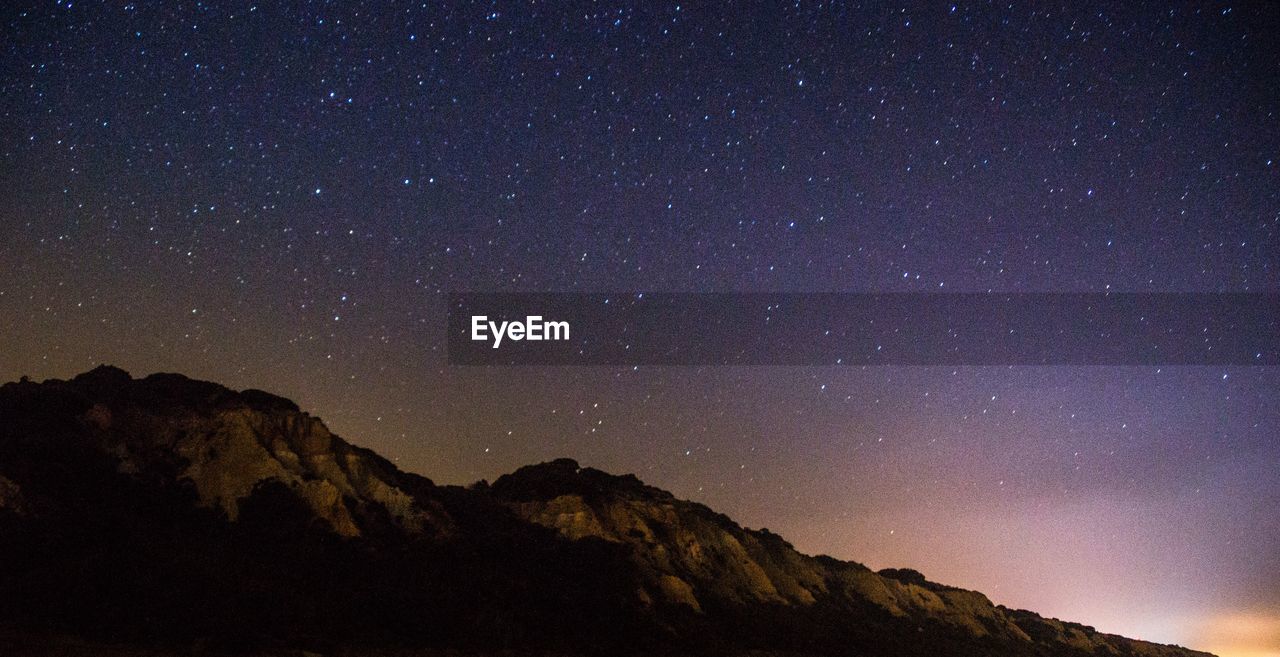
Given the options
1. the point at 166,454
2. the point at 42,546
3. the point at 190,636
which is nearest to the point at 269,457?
the point at 166,454

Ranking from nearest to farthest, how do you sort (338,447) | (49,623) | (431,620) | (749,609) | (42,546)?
(49,623) < (42,546) < (431,620) < (338,447) < (749,609)

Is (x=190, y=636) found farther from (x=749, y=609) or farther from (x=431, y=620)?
(x=749, y=609)

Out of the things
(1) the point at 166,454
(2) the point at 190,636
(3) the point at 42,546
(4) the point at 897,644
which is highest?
(1) the point at 166,454

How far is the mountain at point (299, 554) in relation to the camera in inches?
1671

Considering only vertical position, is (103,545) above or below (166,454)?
below

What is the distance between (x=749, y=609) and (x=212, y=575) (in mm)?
48826

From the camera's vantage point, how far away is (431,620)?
2042 inches

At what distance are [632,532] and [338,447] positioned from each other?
96.7 ft

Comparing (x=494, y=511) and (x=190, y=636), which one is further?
(x=494, y=511)

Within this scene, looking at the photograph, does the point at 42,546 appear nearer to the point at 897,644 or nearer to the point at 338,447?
the point at 338,447

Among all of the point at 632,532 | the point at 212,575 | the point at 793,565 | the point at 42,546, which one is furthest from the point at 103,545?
the point at 793,565

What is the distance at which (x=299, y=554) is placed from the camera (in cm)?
5306

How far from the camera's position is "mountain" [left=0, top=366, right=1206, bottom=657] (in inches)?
Answer: 1671

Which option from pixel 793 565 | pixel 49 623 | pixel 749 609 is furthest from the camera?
pixel 793 565
